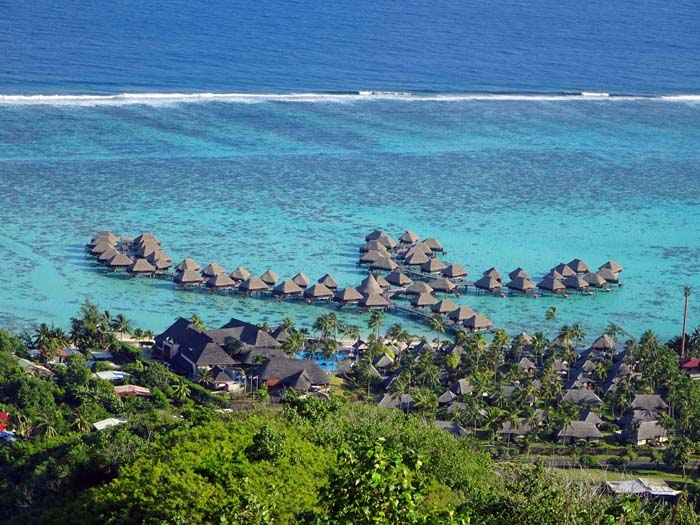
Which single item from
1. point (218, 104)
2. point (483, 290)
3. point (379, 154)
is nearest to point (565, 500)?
point (483, 290)

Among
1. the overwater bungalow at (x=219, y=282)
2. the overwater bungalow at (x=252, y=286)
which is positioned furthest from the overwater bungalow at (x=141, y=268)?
the overwater bungalow at (x=252, y=286)

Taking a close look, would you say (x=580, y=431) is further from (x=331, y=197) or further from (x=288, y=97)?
(x=288, y=97)

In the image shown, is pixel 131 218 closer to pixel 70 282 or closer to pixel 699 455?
pixel 70 282

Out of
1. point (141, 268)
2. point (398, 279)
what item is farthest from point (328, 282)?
point (141, 268)

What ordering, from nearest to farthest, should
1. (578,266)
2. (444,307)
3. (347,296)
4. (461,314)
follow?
(461,314) < (444,307) < (347,296) < (578,266)

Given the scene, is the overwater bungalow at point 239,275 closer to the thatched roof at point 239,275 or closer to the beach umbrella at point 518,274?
the thatched roof at point 239,275

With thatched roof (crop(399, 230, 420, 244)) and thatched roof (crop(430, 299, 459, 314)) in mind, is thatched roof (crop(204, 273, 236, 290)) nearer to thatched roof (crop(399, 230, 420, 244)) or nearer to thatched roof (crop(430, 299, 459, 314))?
thatched roof (crop(430, 299, 459, 314))
